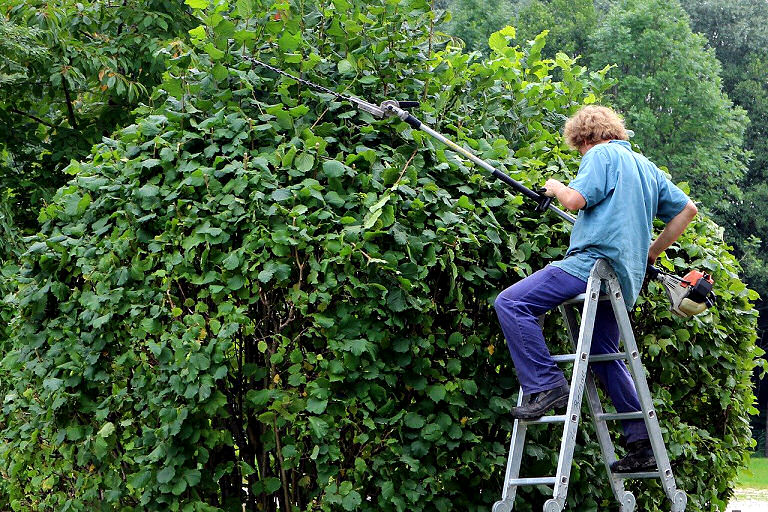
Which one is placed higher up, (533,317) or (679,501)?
(533,317)

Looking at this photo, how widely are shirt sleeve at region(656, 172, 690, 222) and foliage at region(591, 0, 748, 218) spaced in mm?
27526

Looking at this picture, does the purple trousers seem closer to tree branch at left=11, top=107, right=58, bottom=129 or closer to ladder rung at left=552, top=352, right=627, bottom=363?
ladder rung at left=552, top=352, right=627, bottom=363

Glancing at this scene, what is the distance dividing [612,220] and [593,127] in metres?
0.54

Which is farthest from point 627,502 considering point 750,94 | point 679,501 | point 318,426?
point 750,94

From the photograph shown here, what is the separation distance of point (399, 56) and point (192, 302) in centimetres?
170

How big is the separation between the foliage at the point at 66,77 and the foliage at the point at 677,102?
24935mm

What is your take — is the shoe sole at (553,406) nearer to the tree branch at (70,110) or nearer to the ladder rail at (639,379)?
the ladder rail at (639,379)

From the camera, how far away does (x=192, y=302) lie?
4.60 m

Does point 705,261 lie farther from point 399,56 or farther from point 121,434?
point 121,434

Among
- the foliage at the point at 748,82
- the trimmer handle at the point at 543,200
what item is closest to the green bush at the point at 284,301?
the trimmer handle at the point at 543,200

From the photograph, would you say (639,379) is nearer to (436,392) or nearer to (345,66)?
(436,392)

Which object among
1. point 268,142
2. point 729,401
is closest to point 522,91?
point 268,142

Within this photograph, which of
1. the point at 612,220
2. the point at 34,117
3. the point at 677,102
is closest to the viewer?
the point at 612,220

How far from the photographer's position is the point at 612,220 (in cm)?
480
